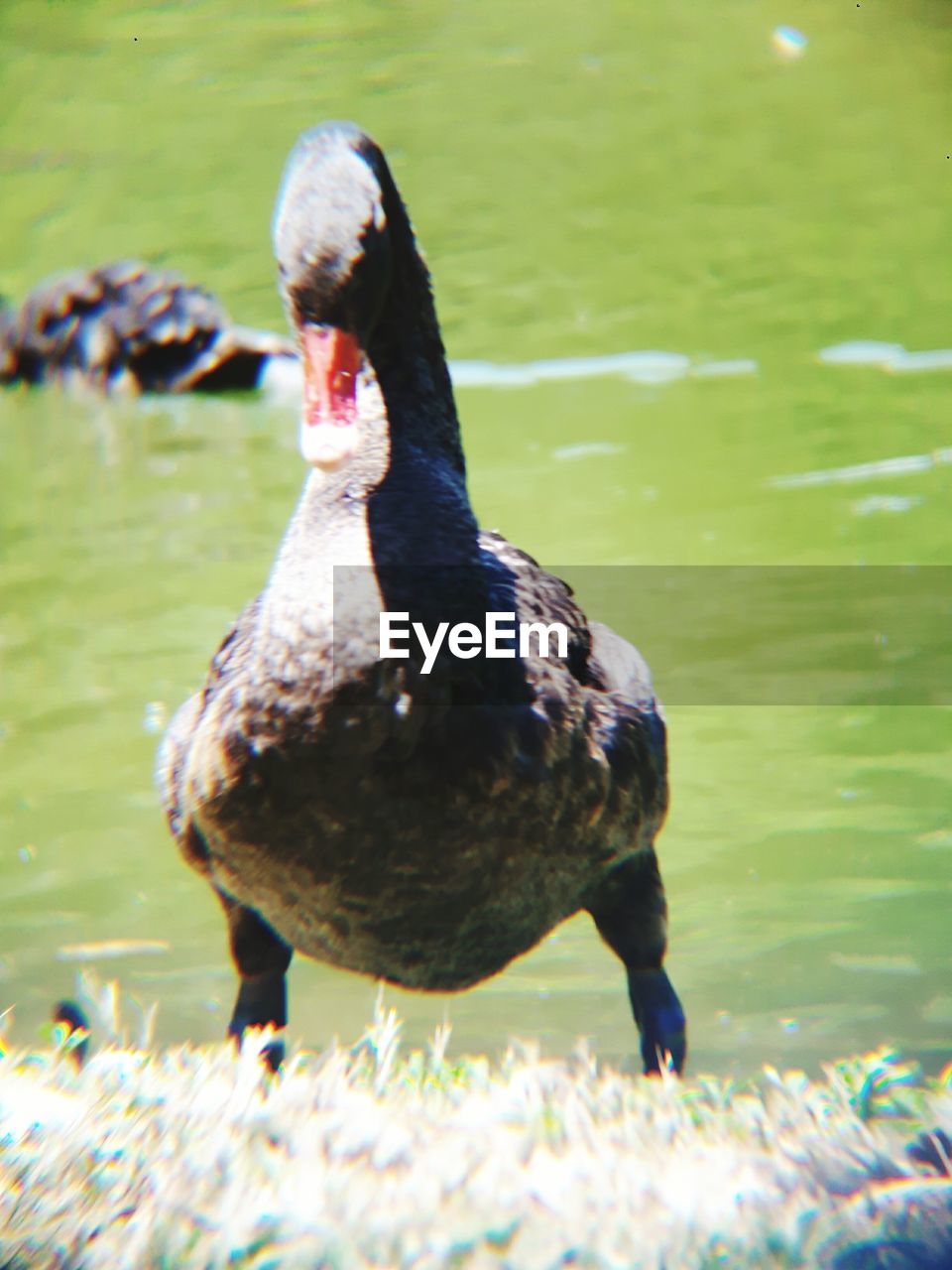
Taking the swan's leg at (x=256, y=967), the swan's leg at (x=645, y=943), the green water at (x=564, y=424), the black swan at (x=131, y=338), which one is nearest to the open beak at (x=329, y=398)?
the swan's leg at (x=256, y=967)

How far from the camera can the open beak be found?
9.14ft

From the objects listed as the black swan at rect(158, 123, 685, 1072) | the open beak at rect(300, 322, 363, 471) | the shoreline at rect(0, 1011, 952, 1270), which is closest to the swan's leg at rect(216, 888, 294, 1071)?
the black swan at rect(158, 123, 685, 1072)

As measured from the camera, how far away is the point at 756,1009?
418 centimetres

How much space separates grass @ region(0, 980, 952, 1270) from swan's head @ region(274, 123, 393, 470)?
1113 mm

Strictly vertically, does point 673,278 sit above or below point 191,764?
below

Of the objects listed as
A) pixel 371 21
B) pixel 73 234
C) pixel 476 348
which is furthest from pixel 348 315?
pixel 73 234

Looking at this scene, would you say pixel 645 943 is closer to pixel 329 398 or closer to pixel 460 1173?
pixel 460 1173

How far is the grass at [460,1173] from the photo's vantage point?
77.5 inches

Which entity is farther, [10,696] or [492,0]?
[492,0]

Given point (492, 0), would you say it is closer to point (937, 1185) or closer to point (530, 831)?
point (530, 831)

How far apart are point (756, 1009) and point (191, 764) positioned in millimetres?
1979

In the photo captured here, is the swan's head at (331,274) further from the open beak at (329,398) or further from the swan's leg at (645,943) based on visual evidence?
the swan's leg at (645,943)

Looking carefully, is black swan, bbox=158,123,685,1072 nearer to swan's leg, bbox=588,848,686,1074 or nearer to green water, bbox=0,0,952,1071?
swan's leg, bbox=588,848,686,1074

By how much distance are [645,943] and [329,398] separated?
4.44 feet
